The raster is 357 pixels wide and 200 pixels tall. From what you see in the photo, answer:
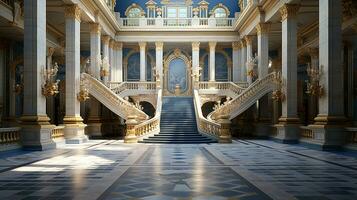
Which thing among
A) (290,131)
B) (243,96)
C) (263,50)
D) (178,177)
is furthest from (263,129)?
(178,177)

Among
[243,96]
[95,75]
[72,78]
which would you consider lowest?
[243,96]

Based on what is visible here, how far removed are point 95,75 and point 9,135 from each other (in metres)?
13.4

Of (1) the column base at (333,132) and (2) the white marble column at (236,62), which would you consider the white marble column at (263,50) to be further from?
(1) the column base at (333,132)

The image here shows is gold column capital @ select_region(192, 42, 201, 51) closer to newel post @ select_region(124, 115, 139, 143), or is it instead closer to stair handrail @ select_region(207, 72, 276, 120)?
stair handrail @ select_region(207, 72, 276, 120)

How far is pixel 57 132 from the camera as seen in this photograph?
22609 mm

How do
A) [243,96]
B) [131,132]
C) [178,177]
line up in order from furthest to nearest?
[243,96] → [131,132] → [178,177]

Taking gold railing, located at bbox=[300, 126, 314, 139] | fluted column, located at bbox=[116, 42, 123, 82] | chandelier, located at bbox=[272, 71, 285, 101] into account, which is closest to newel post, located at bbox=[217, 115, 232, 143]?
chandelier, located at bbox=[272, 71, 285, 101]

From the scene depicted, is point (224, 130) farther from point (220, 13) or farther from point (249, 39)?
point (220, 13)

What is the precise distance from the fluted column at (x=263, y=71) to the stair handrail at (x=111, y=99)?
8757mm

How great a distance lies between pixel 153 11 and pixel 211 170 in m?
32.5

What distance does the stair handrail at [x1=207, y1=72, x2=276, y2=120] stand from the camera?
3012 cm

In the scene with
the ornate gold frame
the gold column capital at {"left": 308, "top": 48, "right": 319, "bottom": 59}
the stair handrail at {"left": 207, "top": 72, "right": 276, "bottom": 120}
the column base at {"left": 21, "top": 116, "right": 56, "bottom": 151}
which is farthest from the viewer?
the ornate gold frame

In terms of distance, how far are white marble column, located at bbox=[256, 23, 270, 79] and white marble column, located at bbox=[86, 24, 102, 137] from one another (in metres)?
11.5

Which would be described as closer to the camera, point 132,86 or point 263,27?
point 263,27
